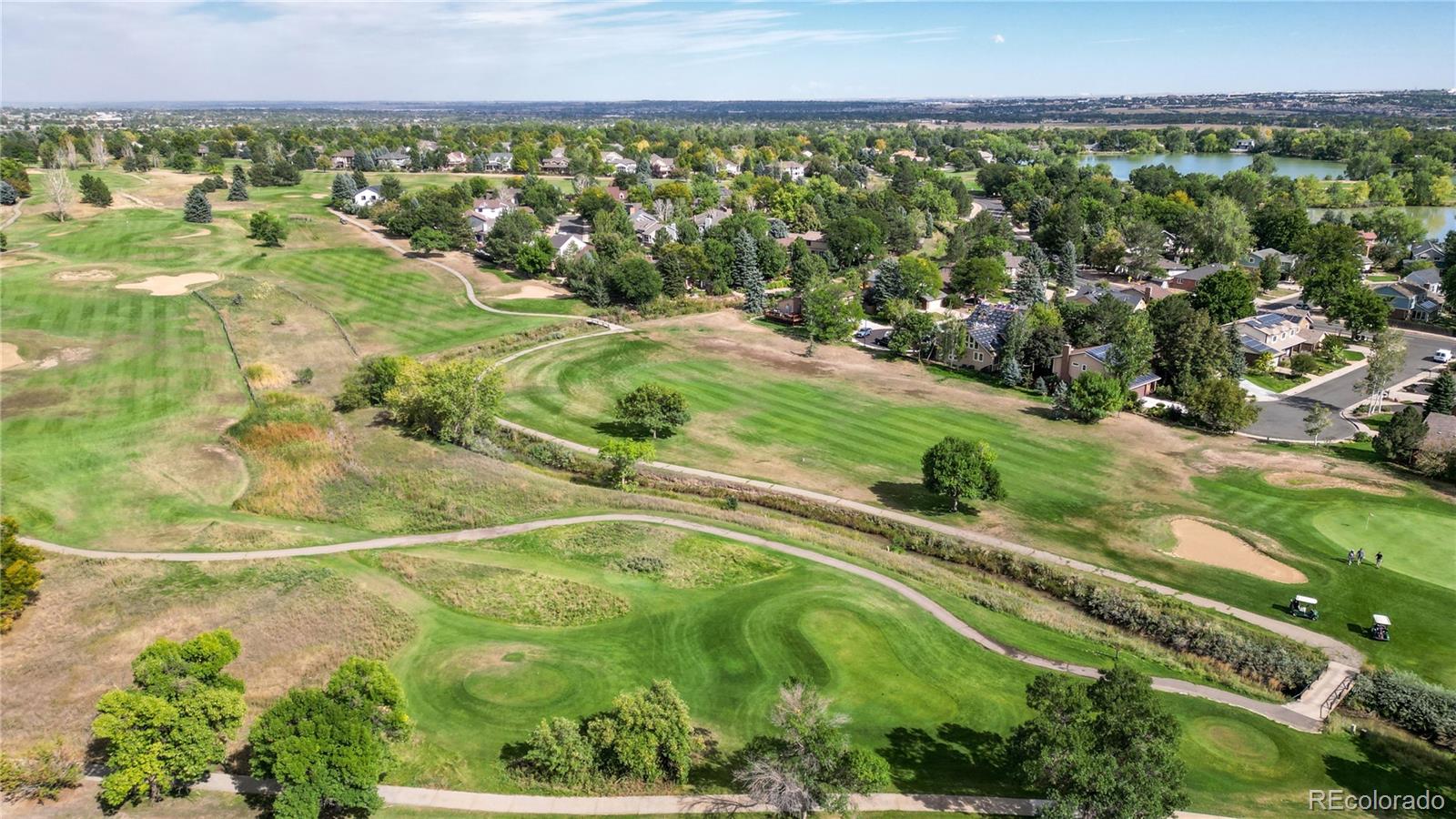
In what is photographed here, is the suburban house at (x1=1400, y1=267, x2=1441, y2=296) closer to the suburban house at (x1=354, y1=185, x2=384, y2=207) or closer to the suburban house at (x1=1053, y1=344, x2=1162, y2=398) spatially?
the suburban house at (x1=1053, y1=344, x2=1162, y2=398)

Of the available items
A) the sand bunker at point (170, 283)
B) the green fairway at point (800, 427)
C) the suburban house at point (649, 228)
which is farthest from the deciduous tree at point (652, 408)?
the suburban house at point (649, 228)

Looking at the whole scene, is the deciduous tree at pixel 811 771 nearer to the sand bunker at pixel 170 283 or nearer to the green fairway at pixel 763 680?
the green fairway at pixel 763 680

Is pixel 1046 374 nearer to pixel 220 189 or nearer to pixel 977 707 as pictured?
pixel 977 707

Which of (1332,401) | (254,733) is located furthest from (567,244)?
(254,733)

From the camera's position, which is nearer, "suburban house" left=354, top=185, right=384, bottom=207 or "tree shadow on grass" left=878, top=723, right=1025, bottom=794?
"tree shadow on grass" left=878, top=723, right=1025, bottom=794

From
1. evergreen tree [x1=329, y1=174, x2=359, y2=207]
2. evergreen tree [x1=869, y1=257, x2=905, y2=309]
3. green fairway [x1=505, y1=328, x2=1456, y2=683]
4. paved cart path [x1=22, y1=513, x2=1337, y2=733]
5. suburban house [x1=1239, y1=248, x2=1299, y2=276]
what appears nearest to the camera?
paved cart path [x1=22, y1=513, x2=1337, y2=733]

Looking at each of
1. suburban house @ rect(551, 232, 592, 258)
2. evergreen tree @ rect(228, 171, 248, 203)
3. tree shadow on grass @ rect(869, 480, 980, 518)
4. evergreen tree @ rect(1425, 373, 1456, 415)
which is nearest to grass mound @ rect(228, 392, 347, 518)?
tree shadow on grass @ rect(869, 480, 980, 518)

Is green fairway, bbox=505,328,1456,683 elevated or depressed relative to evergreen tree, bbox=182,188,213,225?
depressed
